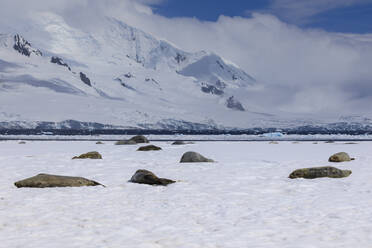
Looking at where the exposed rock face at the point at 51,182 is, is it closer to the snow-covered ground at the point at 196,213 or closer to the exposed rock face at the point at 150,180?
the snow-covered ground at the point at 196,213

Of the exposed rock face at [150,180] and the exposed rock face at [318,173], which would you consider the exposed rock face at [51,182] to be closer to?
the exposed rock face at [150,180]

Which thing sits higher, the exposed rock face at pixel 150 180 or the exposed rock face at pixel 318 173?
the exposed rock face at pixel 318 173

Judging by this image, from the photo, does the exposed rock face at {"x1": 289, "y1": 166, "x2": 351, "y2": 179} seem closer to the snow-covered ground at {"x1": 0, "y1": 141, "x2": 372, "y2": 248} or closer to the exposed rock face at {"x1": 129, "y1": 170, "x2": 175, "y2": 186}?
the snow-covered ground at {"x1": 0, "y1": 141, "x2": 372, "y2": 248}

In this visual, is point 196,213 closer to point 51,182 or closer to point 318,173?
point 51,182

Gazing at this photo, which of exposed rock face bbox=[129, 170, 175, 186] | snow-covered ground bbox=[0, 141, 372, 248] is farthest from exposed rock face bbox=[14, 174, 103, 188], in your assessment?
exposed rock face bbox=[129, 170, 175, 186]

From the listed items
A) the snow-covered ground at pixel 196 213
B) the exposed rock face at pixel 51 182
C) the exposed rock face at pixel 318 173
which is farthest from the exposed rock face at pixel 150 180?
the exposed rock face at pixel 318 173

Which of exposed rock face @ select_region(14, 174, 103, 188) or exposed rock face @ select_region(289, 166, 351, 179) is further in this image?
exposed rock face @ select_region(289, 166, 351, 179)

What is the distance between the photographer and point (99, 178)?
54.4 ft

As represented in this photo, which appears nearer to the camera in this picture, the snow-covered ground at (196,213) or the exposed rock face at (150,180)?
the snow-covered ground at (196,213)

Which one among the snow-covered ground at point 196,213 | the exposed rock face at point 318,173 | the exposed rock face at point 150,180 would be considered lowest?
the snow-covered ground at point 196,213

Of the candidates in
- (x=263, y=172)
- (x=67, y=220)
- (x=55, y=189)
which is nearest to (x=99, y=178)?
(x=55, y=189)

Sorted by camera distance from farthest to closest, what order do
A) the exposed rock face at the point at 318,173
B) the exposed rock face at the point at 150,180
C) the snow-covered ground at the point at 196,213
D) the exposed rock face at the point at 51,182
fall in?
1. the exposed rock face at the point at 318,173
2. the exposed rock face at the point at 150,180
3. the exposed rock face at the point at 51,182
4. the snow-covered ground at the point at 196,213

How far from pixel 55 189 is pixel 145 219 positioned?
474 centimetres

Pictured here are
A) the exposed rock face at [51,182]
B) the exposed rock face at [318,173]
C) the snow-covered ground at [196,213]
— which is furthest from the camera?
the exposed rock face at [318,173]
